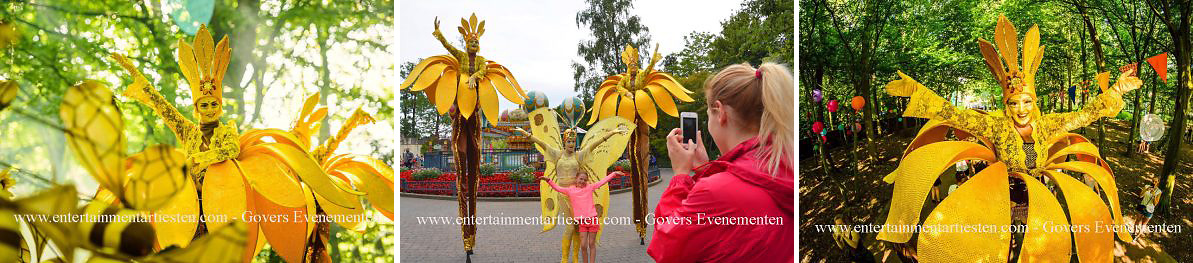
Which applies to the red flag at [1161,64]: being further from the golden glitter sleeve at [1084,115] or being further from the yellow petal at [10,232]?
the yellow petal at [10,232]

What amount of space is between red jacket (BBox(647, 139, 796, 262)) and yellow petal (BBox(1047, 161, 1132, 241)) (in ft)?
4.39

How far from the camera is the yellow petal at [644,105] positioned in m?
3.57

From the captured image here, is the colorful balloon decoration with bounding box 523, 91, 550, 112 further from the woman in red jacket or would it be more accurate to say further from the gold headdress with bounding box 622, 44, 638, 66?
the woman in red jacket

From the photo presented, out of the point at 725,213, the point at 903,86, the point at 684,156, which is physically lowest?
the point at 725,213

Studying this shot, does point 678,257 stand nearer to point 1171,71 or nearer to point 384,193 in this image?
point 384,193

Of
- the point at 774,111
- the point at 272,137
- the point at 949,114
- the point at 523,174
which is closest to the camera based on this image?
the point at 774,111

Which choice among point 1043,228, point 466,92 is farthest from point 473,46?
point 1043,228

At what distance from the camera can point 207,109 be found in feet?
9.59

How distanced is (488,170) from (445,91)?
528 millimetres

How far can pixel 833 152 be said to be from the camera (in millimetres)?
3428

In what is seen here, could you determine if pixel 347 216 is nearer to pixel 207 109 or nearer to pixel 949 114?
pixel 207 109

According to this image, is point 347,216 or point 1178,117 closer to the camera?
point 1178,117

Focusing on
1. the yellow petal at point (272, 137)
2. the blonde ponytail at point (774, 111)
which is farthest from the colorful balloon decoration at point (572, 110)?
the yellow petal at point (272, 137)

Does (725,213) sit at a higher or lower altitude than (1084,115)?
lower
